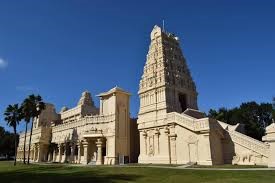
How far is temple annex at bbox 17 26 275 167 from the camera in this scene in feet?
106

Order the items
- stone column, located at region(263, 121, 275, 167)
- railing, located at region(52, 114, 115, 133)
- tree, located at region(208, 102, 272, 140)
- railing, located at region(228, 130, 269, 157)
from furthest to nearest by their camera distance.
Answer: tree, located at region(208, 102, 272, 140)
railing, located at region(52, 114, 115, 133)
railing, located at region(228, 130, 269, 157)
stone column, located at region(263, 121, 275, 167)

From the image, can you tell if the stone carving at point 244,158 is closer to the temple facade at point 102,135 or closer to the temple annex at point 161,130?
the temple annex at point 161,130

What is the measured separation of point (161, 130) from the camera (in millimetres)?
39125

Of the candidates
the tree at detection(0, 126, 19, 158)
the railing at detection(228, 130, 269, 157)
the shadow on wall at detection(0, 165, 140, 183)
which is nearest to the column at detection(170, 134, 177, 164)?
the railing at detection(228, 130, 269, 157)

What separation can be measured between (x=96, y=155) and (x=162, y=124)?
14235 mm

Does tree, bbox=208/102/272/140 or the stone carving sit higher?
tree, bbox=208/102/272/140

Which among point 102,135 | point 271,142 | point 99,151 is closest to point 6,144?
point 102,135

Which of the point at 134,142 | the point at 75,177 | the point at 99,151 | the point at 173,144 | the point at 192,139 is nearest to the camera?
the point at 75,177

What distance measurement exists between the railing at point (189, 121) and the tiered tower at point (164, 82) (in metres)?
2.07

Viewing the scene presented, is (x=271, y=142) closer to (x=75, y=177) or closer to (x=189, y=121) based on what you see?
(x=189, y=121)

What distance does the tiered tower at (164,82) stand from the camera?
134 feet

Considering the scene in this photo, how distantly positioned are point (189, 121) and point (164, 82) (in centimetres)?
867

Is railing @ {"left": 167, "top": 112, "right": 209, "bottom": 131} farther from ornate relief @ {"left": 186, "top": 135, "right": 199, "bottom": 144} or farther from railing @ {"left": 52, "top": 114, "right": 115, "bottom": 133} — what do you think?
railing @ {"left": 52, "top": 114, "right": 115, "bottom": 133}

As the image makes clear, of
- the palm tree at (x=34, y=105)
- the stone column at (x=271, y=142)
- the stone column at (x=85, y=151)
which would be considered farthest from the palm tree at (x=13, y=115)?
the stone column at (x=271, y=142)
